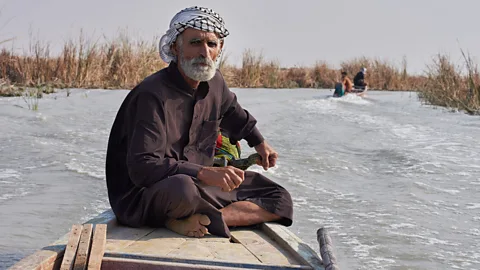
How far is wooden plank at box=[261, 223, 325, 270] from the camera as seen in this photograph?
2635 mm

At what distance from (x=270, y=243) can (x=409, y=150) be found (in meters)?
6.34

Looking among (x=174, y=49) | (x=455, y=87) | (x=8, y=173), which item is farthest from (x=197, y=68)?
(x=455, y=87)

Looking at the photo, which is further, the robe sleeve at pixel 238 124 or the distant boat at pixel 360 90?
the distant boat at pixel 360 90

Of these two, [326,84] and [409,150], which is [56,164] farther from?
[326,84]

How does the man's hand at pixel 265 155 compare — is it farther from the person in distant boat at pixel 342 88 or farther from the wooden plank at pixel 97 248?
the person in distant boat at pixel 342 88

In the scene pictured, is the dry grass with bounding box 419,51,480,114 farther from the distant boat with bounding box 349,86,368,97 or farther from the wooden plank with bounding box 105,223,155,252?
the wooden plank with bounding box 105,223,155,252

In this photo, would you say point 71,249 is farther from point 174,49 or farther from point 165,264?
Result: point 174,49

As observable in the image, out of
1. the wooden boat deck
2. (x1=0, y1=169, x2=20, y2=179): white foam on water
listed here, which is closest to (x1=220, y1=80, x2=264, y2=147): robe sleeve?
the wooden boat deck

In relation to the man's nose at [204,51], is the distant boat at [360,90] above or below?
below

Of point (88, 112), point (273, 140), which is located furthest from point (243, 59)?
point (273, 140)

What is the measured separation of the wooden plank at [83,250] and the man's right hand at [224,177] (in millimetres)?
537

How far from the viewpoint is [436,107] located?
53.2 feet

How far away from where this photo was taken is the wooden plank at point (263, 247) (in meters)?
2.73

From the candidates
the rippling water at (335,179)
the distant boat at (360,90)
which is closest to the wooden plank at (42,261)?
the rippling water at (335,179)
